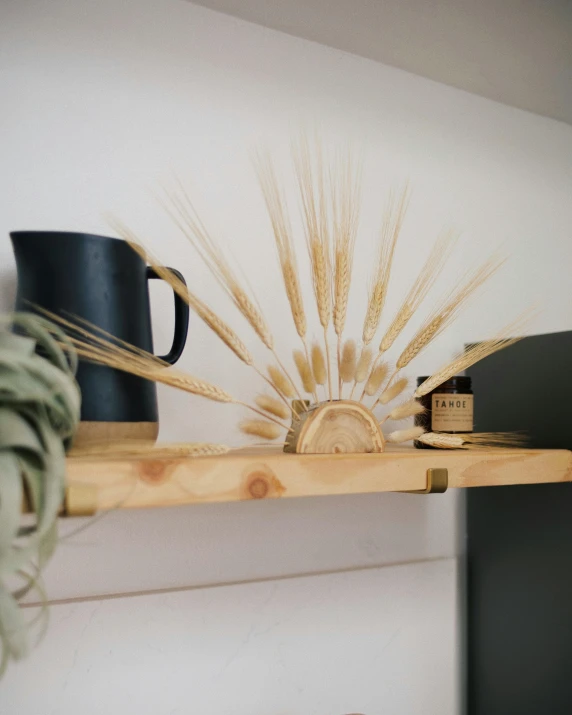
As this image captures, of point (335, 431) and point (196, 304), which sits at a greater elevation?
point (196, 304)

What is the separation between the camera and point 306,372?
82 cm

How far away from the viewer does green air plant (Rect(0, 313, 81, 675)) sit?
495 millimetres

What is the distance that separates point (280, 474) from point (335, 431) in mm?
123

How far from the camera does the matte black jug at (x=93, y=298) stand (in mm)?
664

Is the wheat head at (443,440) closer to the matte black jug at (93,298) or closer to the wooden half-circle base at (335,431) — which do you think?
the wooden half-circle base at (335,431)

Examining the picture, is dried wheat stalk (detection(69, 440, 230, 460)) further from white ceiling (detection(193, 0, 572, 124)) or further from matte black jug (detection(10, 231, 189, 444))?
white ceiling (detection(193, 0, 572, 124))

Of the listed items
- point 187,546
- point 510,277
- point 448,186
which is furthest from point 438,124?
point 187,546

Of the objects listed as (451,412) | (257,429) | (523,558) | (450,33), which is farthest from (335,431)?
(450,33)

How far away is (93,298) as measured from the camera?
2.22 ft

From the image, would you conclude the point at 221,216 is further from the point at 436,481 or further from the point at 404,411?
the point at 436,481

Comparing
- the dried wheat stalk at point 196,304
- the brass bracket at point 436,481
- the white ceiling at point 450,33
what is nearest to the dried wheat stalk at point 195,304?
the dried wheat stalk at point 196,304

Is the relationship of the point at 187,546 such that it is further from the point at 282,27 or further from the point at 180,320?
the point at 282,27

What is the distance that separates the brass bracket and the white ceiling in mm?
676

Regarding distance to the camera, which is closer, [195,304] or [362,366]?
[195,304]
